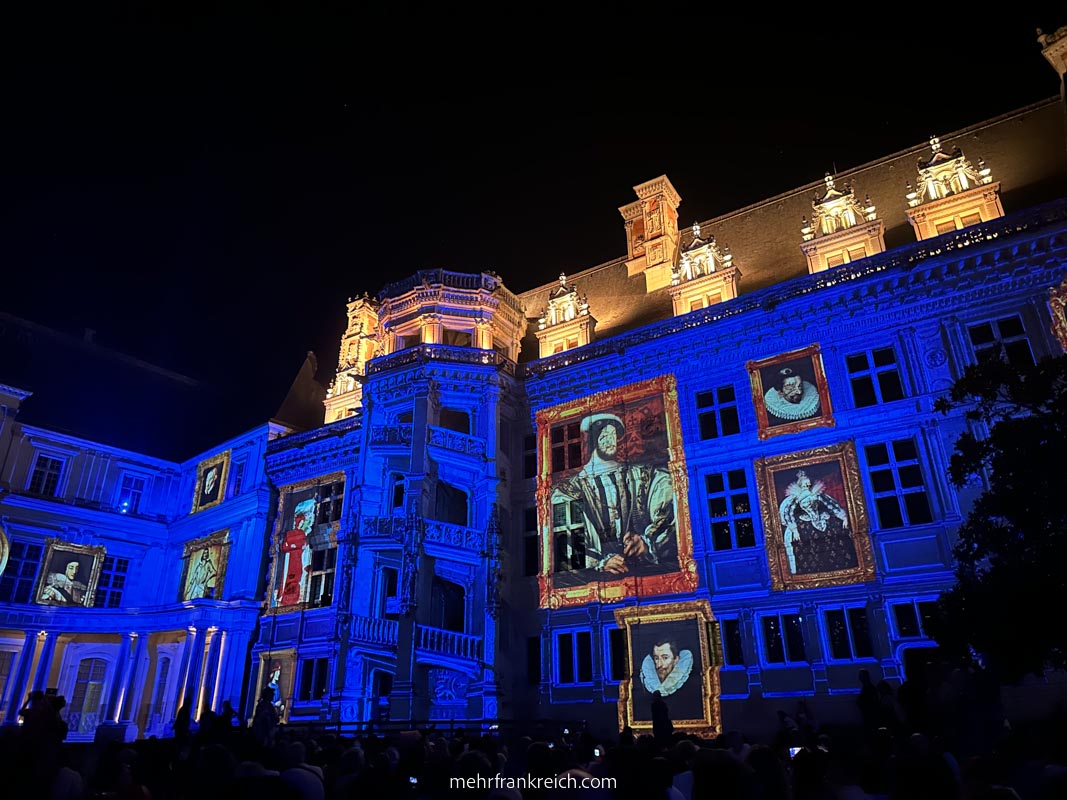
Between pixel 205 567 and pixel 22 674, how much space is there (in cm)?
786

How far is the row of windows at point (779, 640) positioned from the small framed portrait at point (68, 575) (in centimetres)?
2264

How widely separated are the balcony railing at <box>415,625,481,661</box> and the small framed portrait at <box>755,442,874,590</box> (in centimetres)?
948

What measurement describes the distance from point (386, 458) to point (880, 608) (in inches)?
656

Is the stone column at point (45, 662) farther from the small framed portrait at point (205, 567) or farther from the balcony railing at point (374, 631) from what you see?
the balcony railing at point (374, 631)

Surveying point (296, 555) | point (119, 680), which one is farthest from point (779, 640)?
point (119, 680)

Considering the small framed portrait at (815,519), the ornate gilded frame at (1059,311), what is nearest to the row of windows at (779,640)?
the small framed portrait at (815,519)

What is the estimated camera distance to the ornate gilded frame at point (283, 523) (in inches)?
1086

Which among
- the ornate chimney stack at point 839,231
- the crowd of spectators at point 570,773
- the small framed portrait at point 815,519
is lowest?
the crowd of spectators at point 570,773

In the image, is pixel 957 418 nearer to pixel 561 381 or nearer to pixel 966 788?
pixel 561 381

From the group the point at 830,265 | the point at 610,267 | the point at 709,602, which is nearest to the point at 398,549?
the point at 709,602

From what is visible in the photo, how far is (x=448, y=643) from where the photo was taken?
21.1 m

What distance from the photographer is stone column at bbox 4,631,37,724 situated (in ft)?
91.1

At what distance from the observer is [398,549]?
2308cm

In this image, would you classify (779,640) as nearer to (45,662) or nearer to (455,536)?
(455,536)
